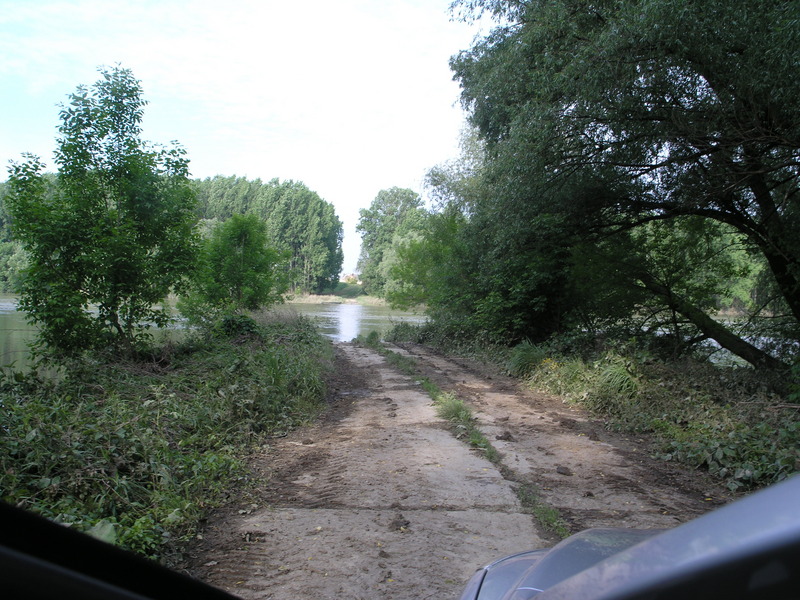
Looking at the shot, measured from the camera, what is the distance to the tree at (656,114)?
7.84m

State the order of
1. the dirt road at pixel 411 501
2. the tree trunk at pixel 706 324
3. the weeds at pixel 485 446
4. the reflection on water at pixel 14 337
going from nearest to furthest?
the dirt road at pixel 411 501
the weeds at pixel 485 446
the reflection on water at pixel 14 337
the tree trunk at pixel 706 324

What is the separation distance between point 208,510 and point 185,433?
180 centimetres

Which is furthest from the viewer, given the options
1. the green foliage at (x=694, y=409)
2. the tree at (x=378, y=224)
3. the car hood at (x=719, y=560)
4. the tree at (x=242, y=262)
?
the tree at (x=378, y=224)

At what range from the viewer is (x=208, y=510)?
5047 mm

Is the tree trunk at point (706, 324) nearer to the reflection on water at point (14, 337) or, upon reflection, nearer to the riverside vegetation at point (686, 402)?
the riverside vegetation at point (686, 402)

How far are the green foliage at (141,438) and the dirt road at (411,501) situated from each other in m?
0.41

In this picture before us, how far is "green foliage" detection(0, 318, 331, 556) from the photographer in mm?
4383

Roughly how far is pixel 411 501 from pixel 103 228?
866 cm

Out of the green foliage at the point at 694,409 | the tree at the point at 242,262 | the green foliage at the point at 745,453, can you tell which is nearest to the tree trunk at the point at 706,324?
the green foliage at the point at 694,409

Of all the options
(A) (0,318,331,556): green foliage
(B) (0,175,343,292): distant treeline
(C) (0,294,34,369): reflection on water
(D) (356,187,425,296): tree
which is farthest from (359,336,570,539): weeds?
(D) (356,187,425,296): tree

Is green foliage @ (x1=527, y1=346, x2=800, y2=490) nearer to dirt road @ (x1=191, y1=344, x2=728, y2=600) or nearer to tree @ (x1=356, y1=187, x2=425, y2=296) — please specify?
dirt road @ (x1=191, y1=344, x2=728, y2=600)

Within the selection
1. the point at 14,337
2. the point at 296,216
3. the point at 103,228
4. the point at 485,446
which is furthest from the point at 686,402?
the point at 296,216

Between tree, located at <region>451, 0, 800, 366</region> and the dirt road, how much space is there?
16.1 ft

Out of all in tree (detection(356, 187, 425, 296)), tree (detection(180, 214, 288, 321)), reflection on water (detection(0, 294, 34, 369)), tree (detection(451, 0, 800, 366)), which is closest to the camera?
tree (detection(451, 0, 800, 366))
